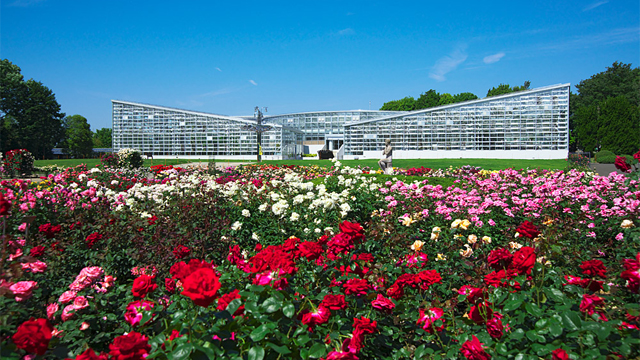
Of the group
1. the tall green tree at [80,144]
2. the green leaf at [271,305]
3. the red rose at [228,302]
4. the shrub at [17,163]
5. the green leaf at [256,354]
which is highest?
the tall green tree at [80,144]

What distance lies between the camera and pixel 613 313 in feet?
6.20

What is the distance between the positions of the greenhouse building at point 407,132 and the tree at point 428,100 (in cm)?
2953

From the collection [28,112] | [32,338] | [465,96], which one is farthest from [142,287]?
[465,96]

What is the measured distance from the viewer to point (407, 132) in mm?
A: 34094

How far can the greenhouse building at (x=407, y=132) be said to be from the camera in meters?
32.0

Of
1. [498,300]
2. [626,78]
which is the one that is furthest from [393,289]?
[626,78]

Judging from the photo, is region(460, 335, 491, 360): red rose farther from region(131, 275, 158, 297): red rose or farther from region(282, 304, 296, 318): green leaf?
region(131, 275, 158, 297): red rose

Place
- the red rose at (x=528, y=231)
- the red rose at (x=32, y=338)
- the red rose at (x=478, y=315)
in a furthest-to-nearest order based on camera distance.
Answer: the red rose at (x=528, y=231) → the red rose at (x=478, y=315) → the red rose at (x=32, y=338)

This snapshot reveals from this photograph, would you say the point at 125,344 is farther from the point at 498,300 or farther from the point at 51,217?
the point at 51,217

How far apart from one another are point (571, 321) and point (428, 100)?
64.5m

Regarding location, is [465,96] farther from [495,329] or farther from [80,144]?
[495,329]

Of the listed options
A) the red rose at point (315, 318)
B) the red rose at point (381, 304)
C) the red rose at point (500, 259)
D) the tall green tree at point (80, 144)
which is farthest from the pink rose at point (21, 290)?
the tall green tree at point (80, 144)

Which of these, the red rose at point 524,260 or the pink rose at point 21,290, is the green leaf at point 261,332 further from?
the red rose at point 524,260

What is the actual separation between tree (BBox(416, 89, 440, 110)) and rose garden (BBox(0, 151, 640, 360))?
6093cm
